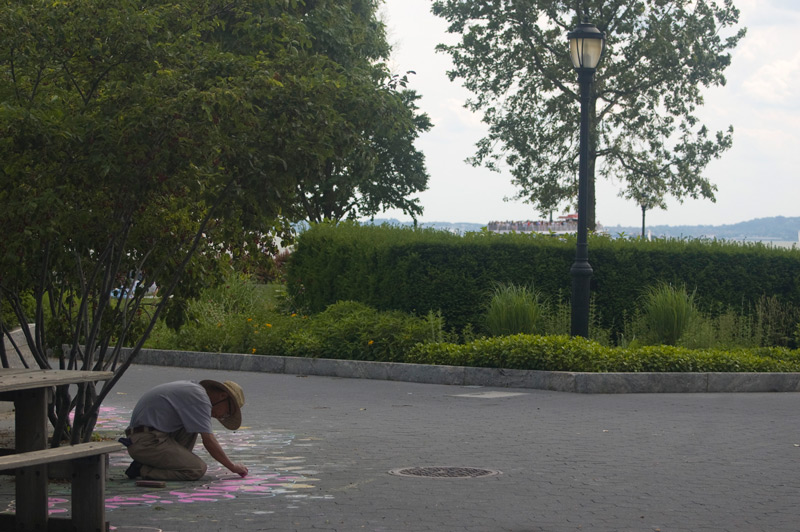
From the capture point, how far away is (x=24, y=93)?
794 cm

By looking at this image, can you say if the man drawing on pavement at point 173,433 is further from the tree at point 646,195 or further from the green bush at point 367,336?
the tree at point 646,195

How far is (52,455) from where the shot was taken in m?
5.84

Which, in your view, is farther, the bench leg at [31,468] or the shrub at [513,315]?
the shrub at [513,315]

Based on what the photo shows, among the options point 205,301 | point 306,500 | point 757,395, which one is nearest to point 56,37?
point 306,500

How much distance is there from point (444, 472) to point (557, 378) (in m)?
6.04

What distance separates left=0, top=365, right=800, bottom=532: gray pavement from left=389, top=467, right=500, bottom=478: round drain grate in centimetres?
11

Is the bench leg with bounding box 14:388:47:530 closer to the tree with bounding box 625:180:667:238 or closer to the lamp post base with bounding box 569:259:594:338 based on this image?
the lamp post base with bounding box 569:259:594:338

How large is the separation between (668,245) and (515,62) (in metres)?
29.1

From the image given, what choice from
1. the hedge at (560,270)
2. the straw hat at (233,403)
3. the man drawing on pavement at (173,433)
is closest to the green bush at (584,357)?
the hedge at (560,270)

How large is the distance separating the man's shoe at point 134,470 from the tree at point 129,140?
0.45 m

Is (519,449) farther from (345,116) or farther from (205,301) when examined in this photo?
(205,301)

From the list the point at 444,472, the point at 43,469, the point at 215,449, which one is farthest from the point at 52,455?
the point at 444,472

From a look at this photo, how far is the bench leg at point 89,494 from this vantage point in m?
6.14

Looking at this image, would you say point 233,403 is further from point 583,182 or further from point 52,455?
point 583,182
